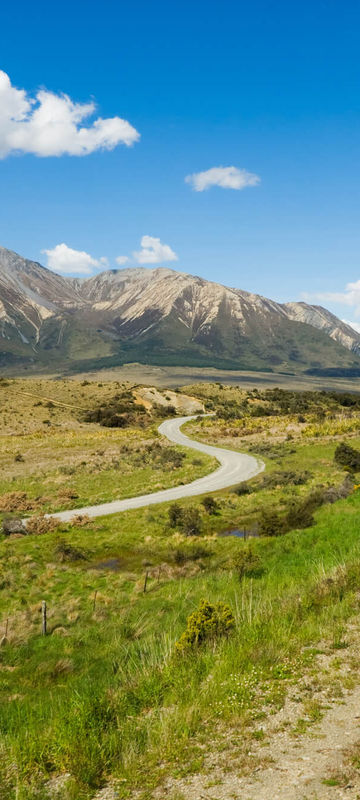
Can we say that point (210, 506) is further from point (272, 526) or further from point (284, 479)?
point (284, 479)

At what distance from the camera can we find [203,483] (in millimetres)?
45719

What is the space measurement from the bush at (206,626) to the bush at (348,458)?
3783 cm

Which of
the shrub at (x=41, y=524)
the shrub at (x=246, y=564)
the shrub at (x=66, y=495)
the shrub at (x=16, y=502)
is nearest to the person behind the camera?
the shrub at (x=246, y=564)

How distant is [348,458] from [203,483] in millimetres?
16622

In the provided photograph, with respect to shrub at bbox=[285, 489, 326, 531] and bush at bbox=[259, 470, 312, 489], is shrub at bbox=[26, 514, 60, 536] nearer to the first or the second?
shrub at bbox=[285, 489, 326, 531]

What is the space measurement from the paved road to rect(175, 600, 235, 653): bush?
22.7 metres

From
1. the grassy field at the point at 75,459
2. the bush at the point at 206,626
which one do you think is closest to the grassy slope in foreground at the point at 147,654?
the bush at the point at 206,626

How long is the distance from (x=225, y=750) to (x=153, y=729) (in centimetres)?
146

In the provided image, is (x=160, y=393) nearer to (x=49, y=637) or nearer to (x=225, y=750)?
(x=49, y=637)

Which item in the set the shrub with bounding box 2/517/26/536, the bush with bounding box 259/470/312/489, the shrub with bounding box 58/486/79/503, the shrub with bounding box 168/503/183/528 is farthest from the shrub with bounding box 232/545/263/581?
the shrub with bounding box 58/486/79/503

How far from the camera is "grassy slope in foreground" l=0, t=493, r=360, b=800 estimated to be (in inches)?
321

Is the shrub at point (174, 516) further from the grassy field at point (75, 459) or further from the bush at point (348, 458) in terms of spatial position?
the bush at point (348, 458)

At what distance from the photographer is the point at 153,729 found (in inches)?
331

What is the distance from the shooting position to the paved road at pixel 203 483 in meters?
36.6
